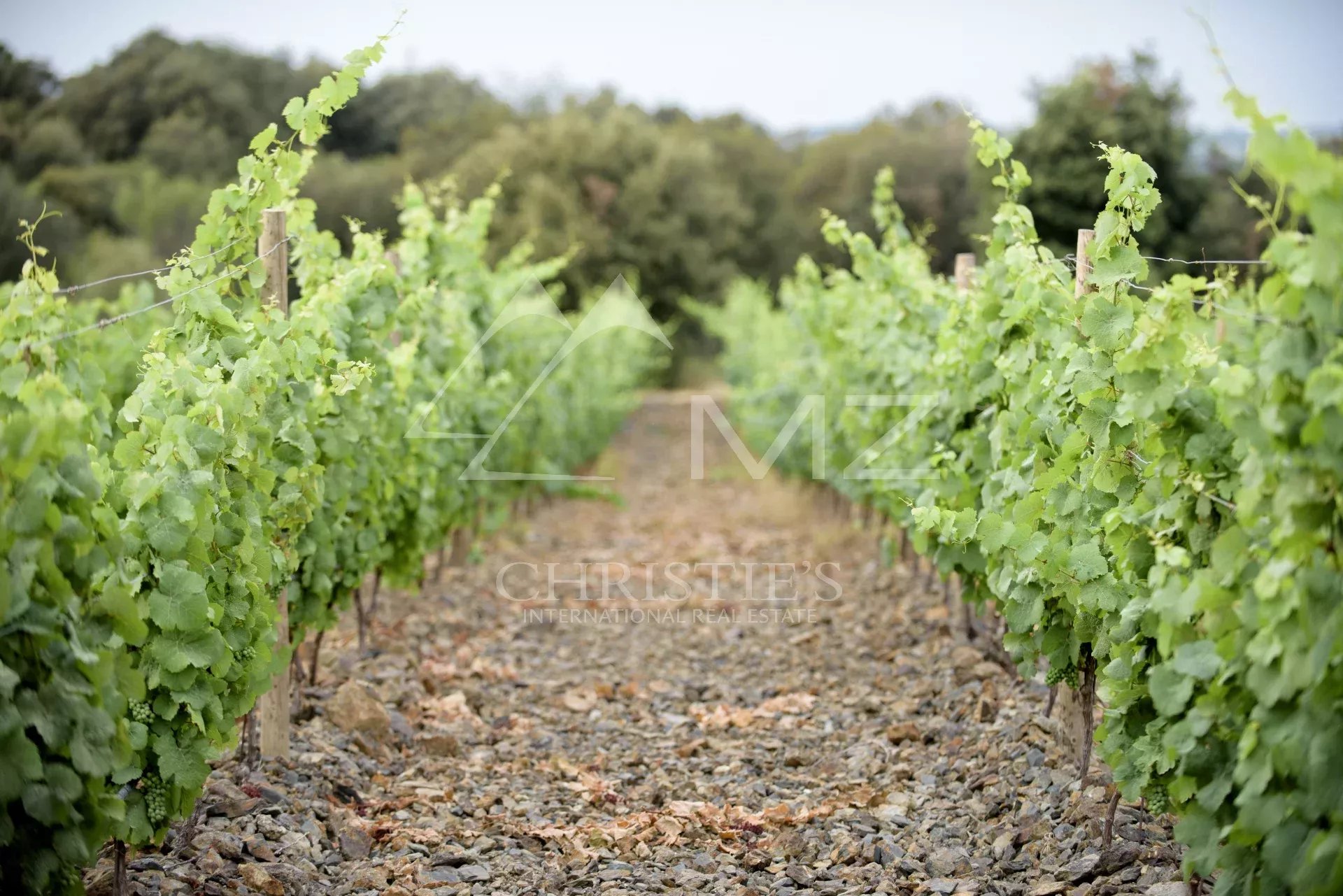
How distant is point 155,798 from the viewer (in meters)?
3.14

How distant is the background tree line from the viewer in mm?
25172

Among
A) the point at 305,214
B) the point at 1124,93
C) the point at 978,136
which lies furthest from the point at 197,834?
the point at 1124,93

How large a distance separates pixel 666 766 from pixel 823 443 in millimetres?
5186

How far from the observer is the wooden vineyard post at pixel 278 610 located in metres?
4.22

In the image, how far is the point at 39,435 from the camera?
2.46 meters

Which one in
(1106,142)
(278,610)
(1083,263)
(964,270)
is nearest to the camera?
(1083,263)

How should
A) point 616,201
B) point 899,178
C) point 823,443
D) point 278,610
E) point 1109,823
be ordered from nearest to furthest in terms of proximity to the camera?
point 1109,823
point 278,610
point 823,443
point 616,201
point 899,178

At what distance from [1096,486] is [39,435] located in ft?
9.09

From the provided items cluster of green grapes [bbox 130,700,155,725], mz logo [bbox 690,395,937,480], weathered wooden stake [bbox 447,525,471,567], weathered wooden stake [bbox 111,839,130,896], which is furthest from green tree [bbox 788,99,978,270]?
weathered wooden stake [bbox 111,839,130,896]

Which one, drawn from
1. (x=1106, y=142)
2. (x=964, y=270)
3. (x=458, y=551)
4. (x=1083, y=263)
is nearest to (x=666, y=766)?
(x=1083, y=263)

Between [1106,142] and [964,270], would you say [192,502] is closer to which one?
[964,270]

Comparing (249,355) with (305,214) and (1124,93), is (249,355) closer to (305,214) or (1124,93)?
(305,214)

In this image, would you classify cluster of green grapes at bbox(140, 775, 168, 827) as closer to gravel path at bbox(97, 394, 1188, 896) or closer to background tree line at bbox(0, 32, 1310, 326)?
gravel path at bbox(97, 394, 1188, 896)

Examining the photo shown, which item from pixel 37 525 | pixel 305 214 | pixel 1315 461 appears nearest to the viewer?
pixel 1315 461
